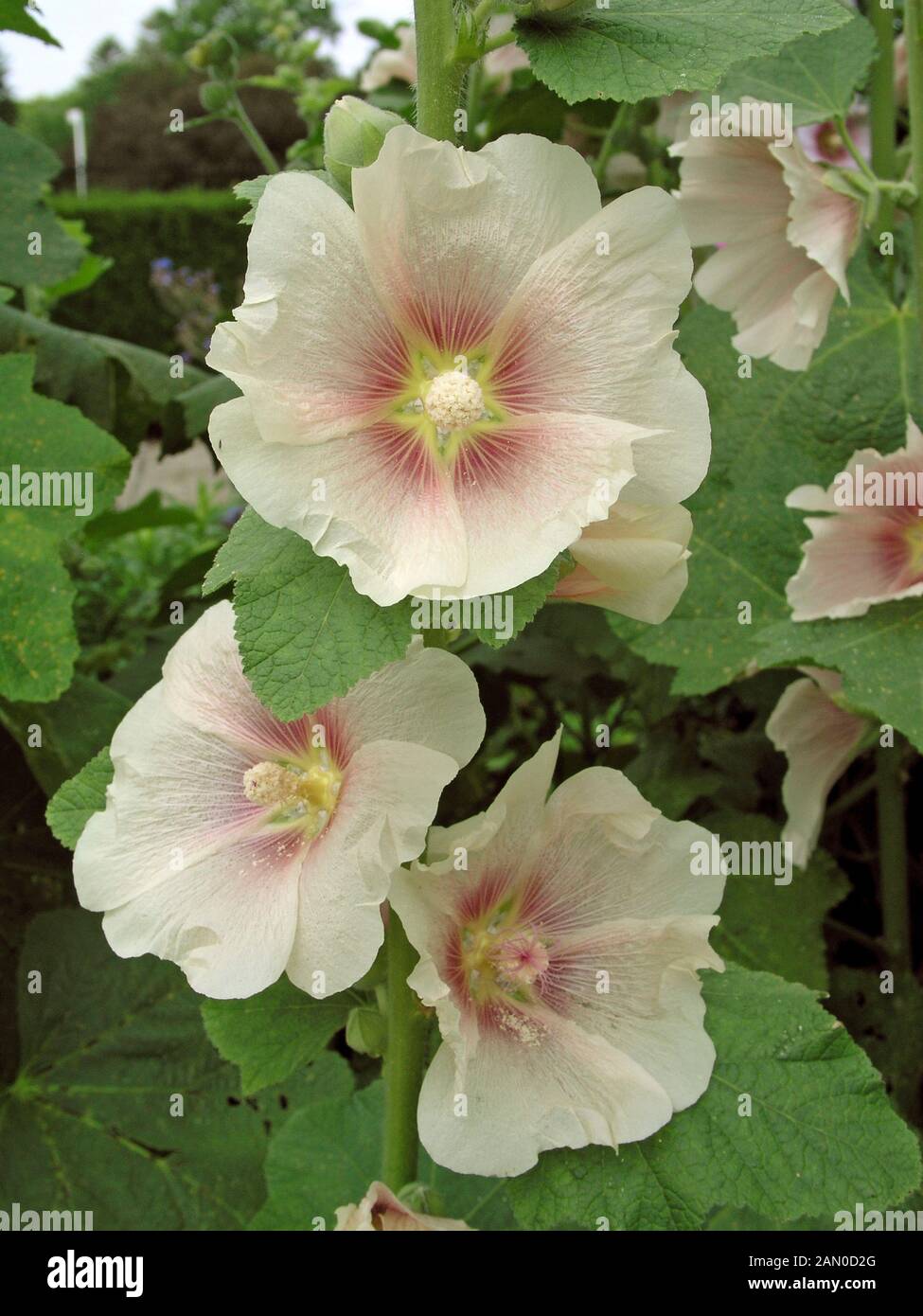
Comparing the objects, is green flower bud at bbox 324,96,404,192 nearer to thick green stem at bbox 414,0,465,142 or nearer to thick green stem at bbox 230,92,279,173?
thick green stem at bbox 414,0,465,142

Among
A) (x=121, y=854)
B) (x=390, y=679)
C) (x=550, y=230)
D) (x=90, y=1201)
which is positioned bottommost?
(x=90, y=1201)

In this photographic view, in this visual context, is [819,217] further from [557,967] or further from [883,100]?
[557,967]

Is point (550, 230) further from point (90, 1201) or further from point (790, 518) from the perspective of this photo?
point (90, 1201)

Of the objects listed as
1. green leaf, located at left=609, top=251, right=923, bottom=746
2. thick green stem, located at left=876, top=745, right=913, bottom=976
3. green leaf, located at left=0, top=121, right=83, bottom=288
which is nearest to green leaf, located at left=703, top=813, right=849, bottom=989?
thick green stem, located at left=876, top=745, right=913, bottom=976

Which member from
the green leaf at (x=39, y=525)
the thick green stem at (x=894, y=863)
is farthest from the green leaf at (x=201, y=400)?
Result: the thick green stem at (x=894, y=863)
